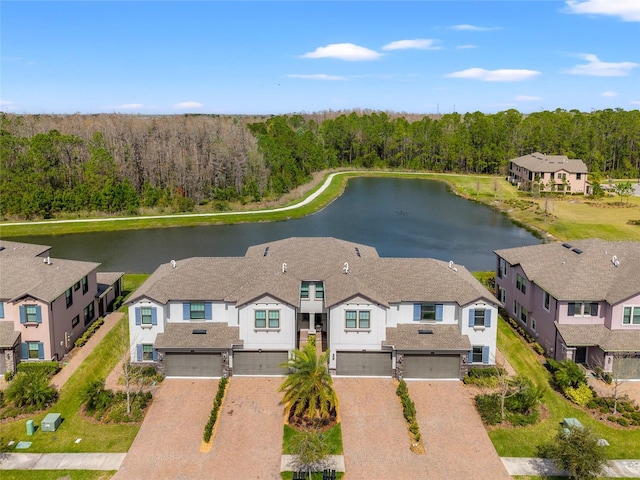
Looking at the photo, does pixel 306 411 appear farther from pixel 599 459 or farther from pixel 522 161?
pixel 522 161

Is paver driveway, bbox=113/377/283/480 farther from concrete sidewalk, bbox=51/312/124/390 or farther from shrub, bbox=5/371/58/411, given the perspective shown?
concrete sidewalk, bbox=51/312/124/390

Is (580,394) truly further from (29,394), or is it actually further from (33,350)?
(33,350)

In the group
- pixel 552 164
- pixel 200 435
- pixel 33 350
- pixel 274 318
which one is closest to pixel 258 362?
pixel 274 318

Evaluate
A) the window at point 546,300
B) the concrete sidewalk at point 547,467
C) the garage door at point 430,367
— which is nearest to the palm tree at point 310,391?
the garage door at point 430,367

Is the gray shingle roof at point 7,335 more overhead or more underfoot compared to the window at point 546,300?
more underfoot

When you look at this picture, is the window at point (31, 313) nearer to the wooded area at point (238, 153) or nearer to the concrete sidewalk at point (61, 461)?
the concrete sidewalk at point (61, 461)

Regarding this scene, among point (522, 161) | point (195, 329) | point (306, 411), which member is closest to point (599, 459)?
point (306, 411)
